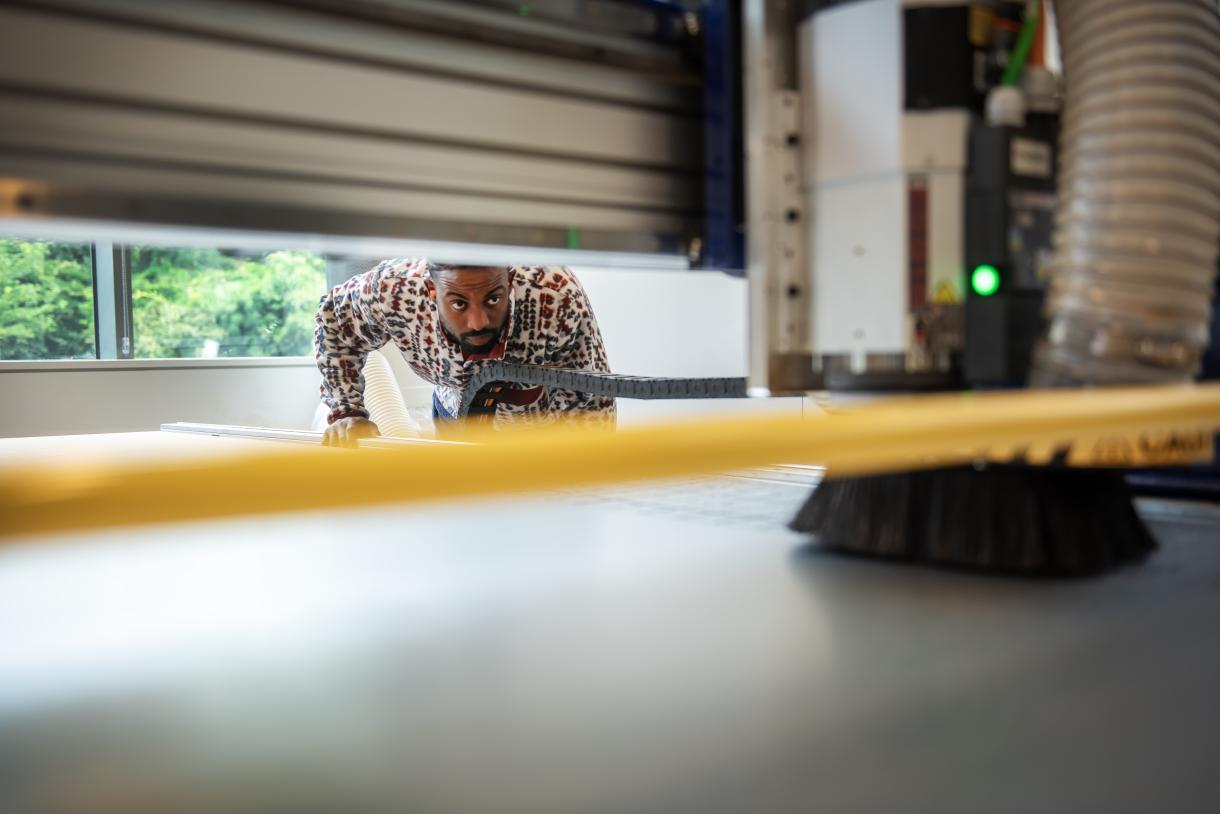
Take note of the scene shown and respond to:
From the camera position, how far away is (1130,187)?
1.29 meters

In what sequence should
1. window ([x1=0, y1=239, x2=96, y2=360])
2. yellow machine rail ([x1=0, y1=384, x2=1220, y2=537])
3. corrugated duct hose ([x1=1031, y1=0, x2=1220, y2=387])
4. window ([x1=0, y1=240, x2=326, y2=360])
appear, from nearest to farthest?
yellow machine rail ([x1=0, y1=384, x2=1220, y2=537]) < corrugated duct hose ([x1=1031, y1=0, x2=1220, y2=387]) < window ([x1=0, y1=239, x2=96, y2=360]) < window ([x1=0, y1=240, x2=326, y2=360])

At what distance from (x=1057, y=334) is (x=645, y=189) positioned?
0.60 metres

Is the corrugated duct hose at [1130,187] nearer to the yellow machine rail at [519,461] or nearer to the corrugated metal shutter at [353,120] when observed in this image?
the yellow machine rail at [519,461]

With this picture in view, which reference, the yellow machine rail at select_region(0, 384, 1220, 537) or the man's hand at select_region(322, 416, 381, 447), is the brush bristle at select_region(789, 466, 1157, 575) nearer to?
the yellow machine rail at select_region(0, 384, 1220, 537)

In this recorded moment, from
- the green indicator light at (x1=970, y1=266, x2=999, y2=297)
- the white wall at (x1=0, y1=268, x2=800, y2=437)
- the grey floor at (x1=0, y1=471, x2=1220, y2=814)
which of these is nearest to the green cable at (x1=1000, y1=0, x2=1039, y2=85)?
the green indicator light at (x1=970, y1=266, x2=999, y2=297)

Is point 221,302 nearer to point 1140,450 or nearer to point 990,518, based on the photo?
point 990,518

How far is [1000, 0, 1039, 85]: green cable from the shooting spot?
132cm

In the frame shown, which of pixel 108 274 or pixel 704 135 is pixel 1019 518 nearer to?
pixel 704 135

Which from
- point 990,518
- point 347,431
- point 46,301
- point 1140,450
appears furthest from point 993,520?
point 46,301

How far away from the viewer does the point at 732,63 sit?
138 centimetres

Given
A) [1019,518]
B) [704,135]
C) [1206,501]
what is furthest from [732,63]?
[1206,501]

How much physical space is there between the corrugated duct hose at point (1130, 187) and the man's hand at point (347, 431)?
1862mm

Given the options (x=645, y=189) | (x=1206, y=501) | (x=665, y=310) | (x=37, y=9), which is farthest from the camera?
(x=665, y=310)

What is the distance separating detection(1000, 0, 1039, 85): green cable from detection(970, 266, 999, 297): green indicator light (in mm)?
260
